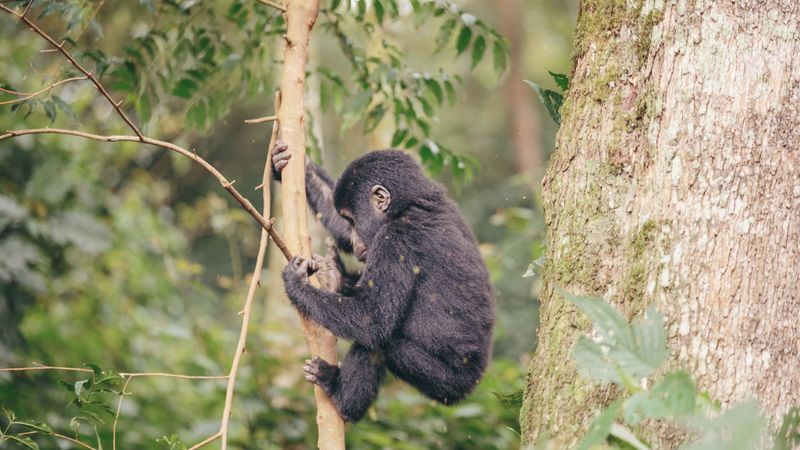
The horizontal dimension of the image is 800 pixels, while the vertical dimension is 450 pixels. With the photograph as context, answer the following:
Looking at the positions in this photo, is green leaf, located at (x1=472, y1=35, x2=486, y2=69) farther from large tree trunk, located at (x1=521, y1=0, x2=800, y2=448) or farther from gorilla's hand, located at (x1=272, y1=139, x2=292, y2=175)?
large tree trunk, located at (x1=521, y1=0, x2=800, y2=448)

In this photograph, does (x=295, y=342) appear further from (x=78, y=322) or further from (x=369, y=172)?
(x=369, y=172)

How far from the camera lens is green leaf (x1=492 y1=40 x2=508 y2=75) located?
17.2 ft

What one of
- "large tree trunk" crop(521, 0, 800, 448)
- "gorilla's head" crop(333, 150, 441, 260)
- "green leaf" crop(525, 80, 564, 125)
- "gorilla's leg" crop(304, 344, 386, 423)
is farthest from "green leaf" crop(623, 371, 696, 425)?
"gorilla's head" crop(333, 150, 441, 260)

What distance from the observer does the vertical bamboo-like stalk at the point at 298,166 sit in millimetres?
3957

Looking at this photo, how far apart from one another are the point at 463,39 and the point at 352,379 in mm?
2346

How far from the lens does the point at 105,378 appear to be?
324 cm

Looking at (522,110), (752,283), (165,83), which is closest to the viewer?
(752,283)

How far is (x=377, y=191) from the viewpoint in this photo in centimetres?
499

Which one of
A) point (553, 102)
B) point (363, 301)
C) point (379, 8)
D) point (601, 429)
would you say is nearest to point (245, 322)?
point (363, 301)

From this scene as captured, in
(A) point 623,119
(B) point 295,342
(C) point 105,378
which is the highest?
(A) point 623,119

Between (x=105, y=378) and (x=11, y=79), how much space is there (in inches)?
235

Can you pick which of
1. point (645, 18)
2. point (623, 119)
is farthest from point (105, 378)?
point (645, 18)

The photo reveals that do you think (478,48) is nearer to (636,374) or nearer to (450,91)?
(450,91)

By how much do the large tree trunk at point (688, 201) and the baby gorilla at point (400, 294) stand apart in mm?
1553
